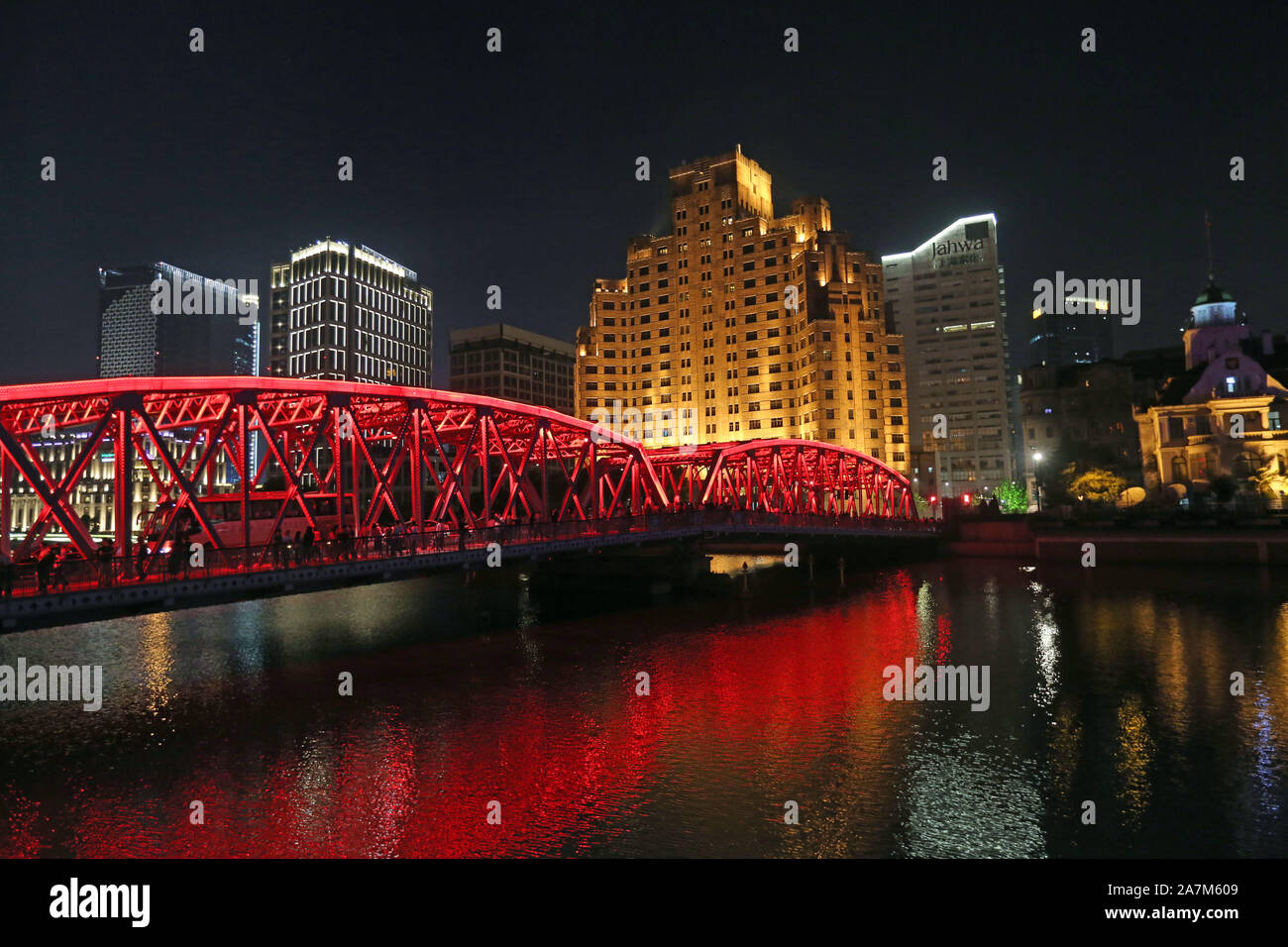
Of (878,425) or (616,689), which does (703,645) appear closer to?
(616,689)

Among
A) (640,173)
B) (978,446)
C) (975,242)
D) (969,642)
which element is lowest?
(969,642)

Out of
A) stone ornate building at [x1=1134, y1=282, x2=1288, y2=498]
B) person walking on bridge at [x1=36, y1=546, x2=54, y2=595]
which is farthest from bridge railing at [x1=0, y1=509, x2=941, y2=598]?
stone ornate building at [x1=1134, y1=282, x2=1288, y2=498]

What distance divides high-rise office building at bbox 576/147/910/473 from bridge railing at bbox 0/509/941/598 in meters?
76.5

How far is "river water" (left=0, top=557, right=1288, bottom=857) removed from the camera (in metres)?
13.4

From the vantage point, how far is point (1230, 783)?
604 inches

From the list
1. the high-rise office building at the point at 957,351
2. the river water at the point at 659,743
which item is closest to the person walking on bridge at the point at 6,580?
Answer: the river water at the point at 659,743

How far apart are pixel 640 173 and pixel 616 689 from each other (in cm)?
6901

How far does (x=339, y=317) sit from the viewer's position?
16575 cm

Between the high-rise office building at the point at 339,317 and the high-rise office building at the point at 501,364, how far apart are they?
1639 centimetres

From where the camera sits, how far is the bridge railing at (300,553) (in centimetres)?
1878

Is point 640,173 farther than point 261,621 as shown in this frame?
Yes

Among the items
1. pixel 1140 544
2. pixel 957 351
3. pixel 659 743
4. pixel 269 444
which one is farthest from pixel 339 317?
pixel 659 743

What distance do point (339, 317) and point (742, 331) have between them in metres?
94.1

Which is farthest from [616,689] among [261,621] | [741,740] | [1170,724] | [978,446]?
[978,446]
